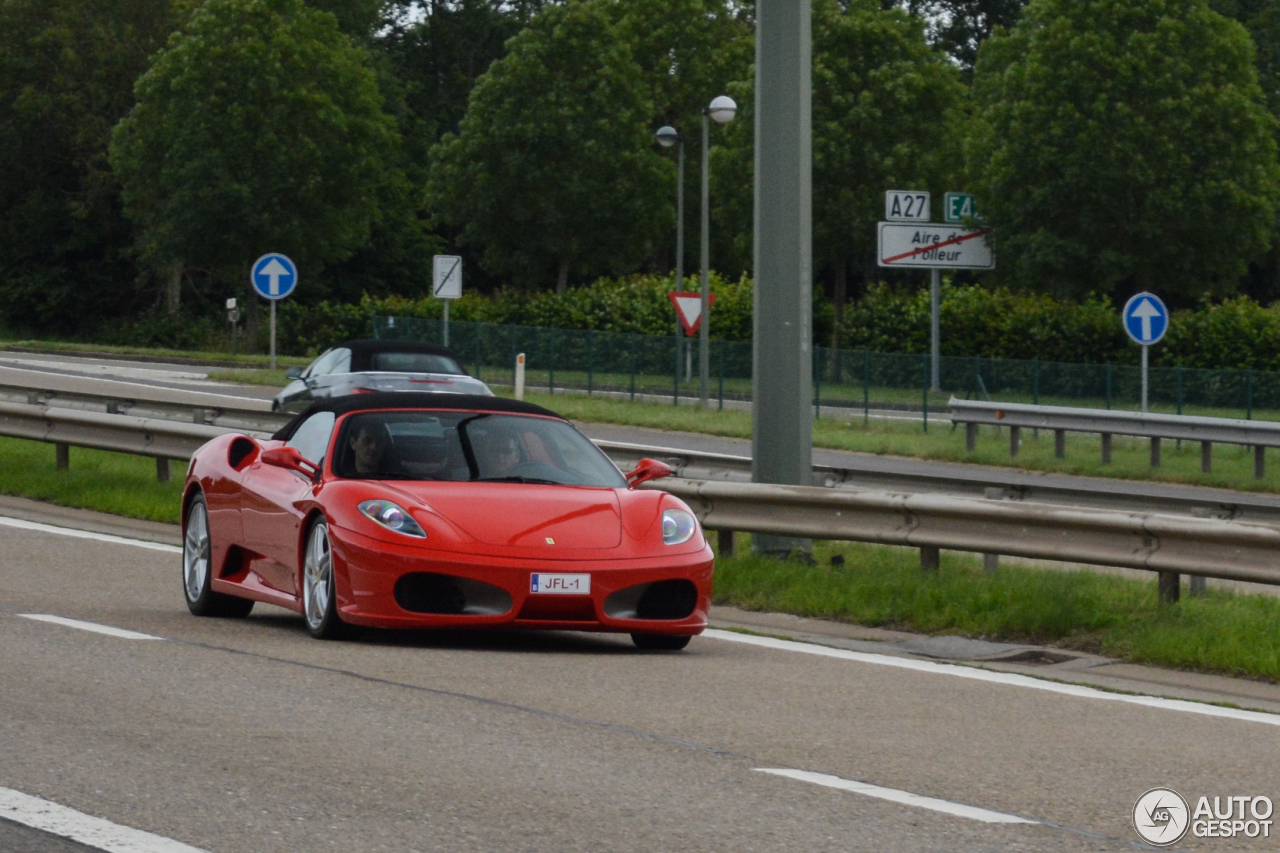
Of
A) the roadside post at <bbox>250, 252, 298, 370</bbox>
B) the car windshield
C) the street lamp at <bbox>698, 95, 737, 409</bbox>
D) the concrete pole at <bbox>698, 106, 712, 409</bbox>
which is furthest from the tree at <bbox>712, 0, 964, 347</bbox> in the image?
the car windshield

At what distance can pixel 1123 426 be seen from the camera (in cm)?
2975

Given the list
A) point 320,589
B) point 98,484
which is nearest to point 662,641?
point 320,589

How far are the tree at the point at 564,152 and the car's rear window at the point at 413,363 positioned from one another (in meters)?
37.9

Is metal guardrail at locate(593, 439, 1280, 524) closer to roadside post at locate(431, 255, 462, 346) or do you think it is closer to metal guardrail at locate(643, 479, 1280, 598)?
metal guardrail at locate(643, 479, 1280, 598)

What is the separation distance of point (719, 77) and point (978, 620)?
185 feet

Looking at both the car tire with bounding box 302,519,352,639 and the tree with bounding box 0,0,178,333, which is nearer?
the car tire with bounding box 302,519,352,639

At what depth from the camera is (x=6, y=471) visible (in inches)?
776

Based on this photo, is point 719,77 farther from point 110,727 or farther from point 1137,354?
point 110,727

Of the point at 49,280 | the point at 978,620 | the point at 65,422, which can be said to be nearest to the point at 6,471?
the point at 65,422

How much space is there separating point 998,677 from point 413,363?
15.3 m

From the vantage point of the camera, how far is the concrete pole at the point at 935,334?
127 ft

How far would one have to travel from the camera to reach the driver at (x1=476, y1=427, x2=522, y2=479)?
10.3 meters

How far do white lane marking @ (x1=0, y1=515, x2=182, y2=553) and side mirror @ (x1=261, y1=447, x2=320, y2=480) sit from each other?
4416 millimetres

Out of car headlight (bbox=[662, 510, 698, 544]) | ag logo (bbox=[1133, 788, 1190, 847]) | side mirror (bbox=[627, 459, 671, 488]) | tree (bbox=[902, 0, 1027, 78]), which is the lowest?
ag logo (bbox=[1133, 788, 1190, 847])
